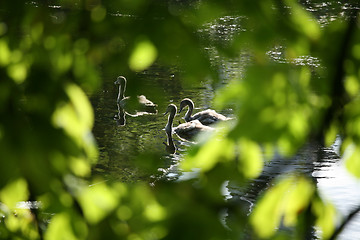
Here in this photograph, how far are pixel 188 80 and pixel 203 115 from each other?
9.03 metres

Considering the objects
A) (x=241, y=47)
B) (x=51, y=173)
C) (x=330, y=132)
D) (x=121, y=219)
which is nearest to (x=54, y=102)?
(x=51, y=173)

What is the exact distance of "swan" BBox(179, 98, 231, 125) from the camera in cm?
981

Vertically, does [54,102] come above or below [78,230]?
above

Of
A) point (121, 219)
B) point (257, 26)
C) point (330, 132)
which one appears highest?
point (257, 26)

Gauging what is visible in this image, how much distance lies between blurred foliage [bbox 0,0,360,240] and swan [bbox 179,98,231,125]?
336 inches

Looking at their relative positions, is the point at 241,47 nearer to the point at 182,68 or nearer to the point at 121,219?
the point at 182,68

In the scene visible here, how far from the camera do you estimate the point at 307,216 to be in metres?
0.95

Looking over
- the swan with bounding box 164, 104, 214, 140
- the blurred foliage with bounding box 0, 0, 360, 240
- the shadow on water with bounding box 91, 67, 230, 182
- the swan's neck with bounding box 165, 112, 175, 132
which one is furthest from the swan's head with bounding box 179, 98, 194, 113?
the blurred foliage with bounding box 0, 0, 360, 240

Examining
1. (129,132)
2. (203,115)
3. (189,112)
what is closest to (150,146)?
(129,132)

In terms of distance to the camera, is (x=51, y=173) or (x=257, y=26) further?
(x=257, y=26)

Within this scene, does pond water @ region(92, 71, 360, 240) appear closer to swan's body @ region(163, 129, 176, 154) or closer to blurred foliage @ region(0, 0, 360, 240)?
swan's body @ region(163, 129, 176, 154)

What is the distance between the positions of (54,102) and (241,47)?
1.12 ft

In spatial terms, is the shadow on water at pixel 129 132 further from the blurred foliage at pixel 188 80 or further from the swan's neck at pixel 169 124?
the blurred foliage at pixel 188 80

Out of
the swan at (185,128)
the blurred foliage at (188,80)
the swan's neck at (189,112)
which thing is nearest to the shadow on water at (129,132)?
the swan at (185,128)
